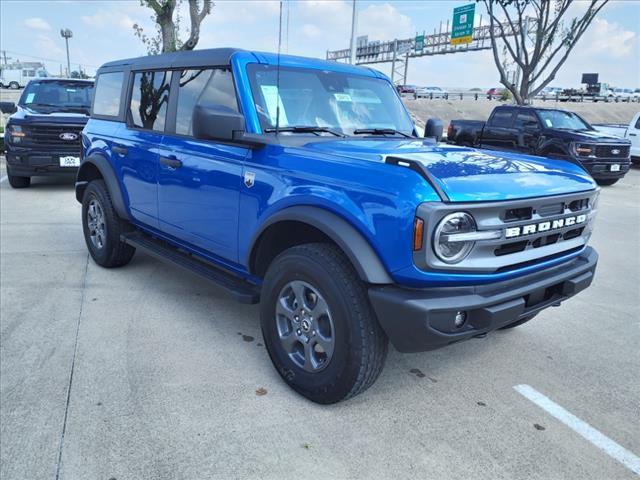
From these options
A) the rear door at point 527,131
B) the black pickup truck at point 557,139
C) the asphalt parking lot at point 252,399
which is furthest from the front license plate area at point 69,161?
the rear door at point 527,131

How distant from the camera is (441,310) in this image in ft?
7.79

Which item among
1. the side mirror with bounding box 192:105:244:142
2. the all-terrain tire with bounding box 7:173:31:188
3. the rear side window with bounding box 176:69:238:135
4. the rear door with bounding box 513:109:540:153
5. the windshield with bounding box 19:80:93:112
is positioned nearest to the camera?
the side mirror with bounding box 192:105:244:142

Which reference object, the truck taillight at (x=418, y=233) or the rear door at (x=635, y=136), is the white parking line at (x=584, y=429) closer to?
the truck taillight at (x=418, y=233)

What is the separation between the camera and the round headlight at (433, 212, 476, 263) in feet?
7.80

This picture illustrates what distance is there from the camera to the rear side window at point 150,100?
4.21 metres

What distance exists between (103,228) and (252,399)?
2941mm

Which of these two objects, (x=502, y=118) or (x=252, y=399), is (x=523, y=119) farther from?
(x=252, y=399)

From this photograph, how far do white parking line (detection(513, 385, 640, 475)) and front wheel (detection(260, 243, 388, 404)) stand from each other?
105cm

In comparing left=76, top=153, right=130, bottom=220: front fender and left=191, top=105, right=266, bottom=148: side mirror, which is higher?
left=191, top=105, right=266, bottom=148: side mirror

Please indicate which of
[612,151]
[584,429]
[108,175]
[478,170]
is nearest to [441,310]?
[478,170]

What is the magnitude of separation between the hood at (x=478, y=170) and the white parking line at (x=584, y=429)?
1210 mm

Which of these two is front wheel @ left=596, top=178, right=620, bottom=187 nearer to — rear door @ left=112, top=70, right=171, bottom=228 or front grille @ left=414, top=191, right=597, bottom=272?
front grille @ left=414, top=191, right=597, bottom=272

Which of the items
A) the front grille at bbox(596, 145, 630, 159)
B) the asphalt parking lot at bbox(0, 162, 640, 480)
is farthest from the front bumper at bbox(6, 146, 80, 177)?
the front grille at bbox(596, 145, 630, 159)

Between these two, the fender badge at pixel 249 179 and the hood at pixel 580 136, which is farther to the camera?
the hood at pixel 580 136
